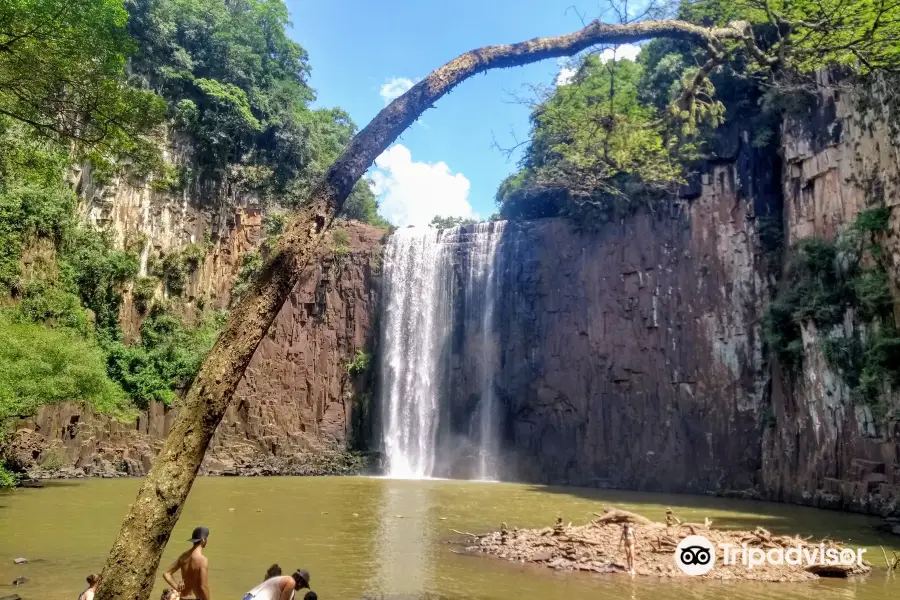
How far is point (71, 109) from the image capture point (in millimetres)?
7500

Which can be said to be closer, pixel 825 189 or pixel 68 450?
pixel 825 189

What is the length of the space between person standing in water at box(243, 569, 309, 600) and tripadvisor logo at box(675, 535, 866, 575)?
18.5ft

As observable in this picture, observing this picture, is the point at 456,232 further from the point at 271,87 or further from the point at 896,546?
the point at 896,546

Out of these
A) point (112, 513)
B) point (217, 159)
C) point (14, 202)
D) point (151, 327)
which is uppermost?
point (217, 159)

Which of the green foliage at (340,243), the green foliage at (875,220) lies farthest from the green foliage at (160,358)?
the green foliage at (875,220)

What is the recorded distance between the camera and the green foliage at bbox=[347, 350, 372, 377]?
29797 mm

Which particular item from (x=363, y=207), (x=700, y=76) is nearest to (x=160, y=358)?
(x=363, y=207)

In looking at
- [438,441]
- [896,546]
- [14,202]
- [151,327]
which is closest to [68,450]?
[151,327]

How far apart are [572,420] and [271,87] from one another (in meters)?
22.3

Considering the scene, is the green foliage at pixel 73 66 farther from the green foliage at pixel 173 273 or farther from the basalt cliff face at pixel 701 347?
the green foliage at pixel 173 273

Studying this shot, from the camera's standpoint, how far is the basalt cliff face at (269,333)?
1041 inches

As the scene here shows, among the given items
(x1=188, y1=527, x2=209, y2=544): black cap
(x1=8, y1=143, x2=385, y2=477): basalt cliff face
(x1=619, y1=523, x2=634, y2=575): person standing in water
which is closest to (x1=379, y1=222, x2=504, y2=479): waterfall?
(x1=8, y1=143, x2=385, y2=477): basalt cliff face

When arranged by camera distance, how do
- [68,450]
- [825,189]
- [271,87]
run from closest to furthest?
[825,189] → [68,450] → [271,87]

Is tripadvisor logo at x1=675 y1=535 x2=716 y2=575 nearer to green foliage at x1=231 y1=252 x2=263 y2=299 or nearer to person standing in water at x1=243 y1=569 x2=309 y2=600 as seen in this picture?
person standing in water at x1=243 y1=569 x2=309 y2=600
